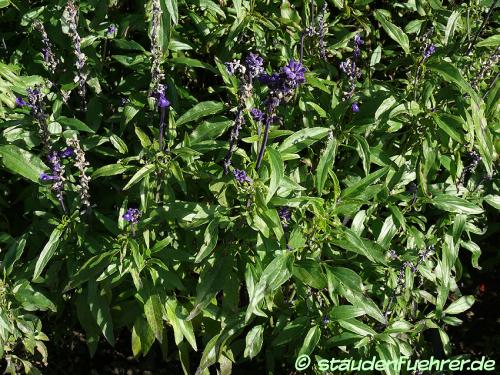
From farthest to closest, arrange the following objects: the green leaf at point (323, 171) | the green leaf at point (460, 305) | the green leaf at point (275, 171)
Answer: the green leaf at point (460, 305) → the green leaf at point (323, 171) → the green leaf at point (275, 171)

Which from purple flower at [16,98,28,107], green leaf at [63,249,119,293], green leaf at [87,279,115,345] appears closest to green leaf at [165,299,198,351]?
green leaf at [87,279,115,345]

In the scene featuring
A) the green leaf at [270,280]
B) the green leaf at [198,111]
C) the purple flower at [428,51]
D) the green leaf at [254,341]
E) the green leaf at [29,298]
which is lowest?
the green leaf at [254,341]

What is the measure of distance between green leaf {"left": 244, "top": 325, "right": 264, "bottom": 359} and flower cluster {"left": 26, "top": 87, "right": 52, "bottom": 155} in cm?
139

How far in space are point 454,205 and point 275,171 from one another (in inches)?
45.2

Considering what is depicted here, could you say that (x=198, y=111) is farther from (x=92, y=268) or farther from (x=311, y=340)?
(x=311, y=340)

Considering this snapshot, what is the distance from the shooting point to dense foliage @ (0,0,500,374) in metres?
2.86

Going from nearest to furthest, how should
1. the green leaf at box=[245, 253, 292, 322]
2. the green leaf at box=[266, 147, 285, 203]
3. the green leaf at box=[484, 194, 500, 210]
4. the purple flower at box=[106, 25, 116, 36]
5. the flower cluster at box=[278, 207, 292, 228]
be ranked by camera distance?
the green leaf at box=[266, 147, 285, 203] < the green leaf at box=[245, 253, 292, 322] < the flower cluster at box=[278, 207, 292, 228] < the purple flower at box=[106, 25, 116, 36] < the green leaf at box=[484, 194, 500, 210]

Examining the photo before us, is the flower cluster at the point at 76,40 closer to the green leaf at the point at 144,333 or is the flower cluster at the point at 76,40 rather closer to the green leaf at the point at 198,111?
the green leaf at the point at 198,111

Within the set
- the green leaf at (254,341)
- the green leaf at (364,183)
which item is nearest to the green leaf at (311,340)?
the green leaf at (254,341)

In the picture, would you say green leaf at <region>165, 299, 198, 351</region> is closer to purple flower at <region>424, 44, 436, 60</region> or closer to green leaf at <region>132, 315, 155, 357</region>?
green leaf at <region>132, 315, 155, 357</region>

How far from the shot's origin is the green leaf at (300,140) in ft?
9.64

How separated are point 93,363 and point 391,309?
78.8 inches

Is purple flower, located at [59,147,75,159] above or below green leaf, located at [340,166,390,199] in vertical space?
above

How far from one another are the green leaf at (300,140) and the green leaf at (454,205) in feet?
2.36
